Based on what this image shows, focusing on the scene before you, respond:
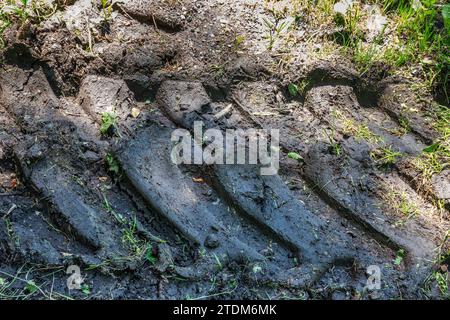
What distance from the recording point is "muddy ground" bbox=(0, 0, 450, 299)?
2217mm

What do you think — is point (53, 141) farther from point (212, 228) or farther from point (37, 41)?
point (212, 228)

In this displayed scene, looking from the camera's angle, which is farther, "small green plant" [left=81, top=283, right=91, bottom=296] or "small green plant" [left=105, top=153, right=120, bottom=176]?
"small green plant" [left=105, top=153, right=120, bottom=176]

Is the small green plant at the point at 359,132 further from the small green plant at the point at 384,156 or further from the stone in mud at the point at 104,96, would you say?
the stone in mud at the point at 104,96

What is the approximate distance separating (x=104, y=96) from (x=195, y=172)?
59 cm

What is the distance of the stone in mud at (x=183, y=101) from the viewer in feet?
8.70

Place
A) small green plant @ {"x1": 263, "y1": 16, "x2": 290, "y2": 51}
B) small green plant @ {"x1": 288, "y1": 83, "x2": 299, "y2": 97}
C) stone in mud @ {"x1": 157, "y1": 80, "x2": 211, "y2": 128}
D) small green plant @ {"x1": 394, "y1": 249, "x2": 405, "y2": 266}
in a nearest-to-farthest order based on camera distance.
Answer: small green plant @ {"x1": 394, "y1": 249, "x2": 405, "y2": 266} → stone in mud @ {"x1": 157, "y1": 80, "x2": 211, "y2": 128} → small green plant @ {"x1": 288, "y1": 83, "x2": 299, "y2": 97} → small green plant @ {"x1": 263, "y1": 16, "x2": 290, "y2": 51}

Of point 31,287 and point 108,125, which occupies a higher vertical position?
point 108,125

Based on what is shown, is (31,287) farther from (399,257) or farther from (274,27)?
(274,27)

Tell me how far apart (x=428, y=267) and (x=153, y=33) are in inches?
69.8

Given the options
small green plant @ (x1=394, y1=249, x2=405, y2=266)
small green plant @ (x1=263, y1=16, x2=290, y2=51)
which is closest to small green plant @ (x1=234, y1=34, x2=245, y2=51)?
small green plant @ (x1=263, y1=16, x2=290, y2=51)

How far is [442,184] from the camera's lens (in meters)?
2.61

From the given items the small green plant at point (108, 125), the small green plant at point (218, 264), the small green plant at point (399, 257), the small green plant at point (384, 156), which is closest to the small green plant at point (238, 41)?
the small green plant at point (108, 125)

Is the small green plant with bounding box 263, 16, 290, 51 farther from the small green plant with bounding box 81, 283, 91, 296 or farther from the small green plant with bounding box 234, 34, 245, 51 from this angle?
the small green plant with bounding box 81, 283, 91, 296

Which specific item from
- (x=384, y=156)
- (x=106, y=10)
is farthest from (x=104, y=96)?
(x=384, y=156)
